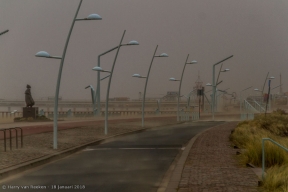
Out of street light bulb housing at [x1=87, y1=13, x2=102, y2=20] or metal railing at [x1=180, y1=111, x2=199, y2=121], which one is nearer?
street light bulb housing at [x1=87, y1=13, x2=102, y2=20]

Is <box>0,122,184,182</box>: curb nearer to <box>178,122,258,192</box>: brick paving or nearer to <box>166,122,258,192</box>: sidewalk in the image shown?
<box>166,122,258,192</box>: sidewalk

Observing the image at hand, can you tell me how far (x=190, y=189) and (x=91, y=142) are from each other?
537 inches

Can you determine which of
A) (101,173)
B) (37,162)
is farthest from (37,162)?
(101,173)

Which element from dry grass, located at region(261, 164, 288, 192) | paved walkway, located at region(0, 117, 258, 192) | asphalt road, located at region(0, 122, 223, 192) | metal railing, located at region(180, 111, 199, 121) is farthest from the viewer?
metal railing, located at region(180, 111, 199, 121)

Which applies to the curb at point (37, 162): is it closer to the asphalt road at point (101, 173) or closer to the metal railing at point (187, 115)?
the asphalt road at point (101, 173)

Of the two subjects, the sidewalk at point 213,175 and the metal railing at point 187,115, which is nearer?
the sidewalk at point 213,175

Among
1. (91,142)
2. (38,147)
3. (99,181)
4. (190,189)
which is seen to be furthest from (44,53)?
(190,189)

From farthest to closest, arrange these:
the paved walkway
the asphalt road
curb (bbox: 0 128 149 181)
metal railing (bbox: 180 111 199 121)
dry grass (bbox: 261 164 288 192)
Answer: metal railing (bbox: 180 111 199 121) → curb (bbox: 0 128 149 181) → the asphalt road → the paved walkway → dry grass (bbox: 261 164 288 192)

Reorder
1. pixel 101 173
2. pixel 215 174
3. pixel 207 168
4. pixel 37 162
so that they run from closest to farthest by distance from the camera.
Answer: pixel 215 174 → pixel 207 168 → pixel 101 173 → pixel 37 162

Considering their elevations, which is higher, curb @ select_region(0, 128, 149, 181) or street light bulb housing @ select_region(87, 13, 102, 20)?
street light bulb housing @ select_region(87, 13, 102, 20)

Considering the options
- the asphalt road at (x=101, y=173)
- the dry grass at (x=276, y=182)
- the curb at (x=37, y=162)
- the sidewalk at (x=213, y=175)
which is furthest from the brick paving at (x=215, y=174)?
the curb at (x=37, y=162)

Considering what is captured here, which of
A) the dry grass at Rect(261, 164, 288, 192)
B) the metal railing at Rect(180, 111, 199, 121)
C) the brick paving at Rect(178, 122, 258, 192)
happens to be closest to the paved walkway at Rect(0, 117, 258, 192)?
the brick paving at Rect(178, 122, 258, 192)

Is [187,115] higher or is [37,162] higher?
[187,115]

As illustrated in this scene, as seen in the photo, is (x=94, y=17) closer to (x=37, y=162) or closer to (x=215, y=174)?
(x=37, y=162)
